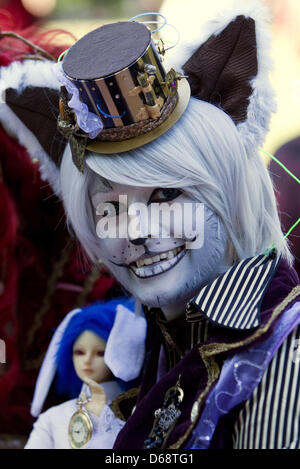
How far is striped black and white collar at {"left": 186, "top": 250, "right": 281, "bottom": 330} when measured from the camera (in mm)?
1048

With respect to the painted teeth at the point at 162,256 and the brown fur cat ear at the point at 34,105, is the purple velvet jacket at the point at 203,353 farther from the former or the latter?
the brown fur cat ear at the point at 34,105

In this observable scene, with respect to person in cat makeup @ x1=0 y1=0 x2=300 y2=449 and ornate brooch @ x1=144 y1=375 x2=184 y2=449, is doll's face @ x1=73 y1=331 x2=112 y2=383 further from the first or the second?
ornate brooch @ x1=144 y1=375 x2=184 y2=449

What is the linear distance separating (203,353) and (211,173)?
0.35m

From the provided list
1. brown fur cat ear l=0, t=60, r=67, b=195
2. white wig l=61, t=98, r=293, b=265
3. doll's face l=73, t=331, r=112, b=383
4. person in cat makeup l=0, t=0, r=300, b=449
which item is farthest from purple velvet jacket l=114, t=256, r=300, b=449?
brown fur cat ear l=0, t=60, r=67, b=195

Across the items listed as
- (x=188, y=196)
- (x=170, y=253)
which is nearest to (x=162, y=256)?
(x=170, y=253)

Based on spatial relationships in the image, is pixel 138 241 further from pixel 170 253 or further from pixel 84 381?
pixel 84 381

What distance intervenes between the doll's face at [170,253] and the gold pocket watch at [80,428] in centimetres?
35

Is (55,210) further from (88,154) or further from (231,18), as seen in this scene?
(231,18)

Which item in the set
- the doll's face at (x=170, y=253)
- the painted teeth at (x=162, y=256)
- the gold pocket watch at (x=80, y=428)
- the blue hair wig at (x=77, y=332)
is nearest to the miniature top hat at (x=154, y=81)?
the doll's face at (x=170, y=253)

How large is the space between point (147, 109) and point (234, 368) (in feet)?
1.62

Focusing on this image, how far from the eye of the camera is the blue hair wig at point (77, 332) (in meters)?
1.49

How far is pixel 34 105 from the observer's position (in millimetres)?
1409

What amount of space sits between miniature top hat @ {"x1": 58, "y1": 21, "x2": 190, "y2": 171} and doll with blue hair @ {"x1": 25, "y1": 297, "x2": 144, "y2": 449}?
0.46 meters
